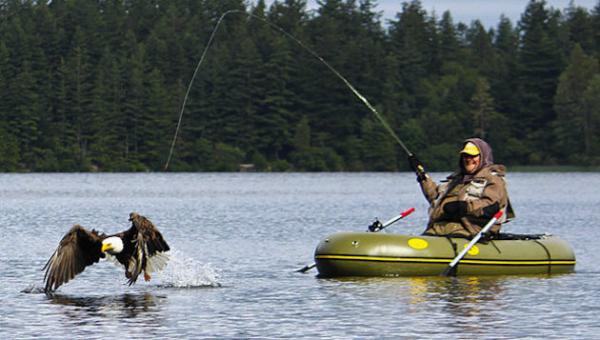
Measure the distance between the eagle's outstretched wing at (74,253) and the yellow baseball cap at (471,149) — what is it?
20.0 feet

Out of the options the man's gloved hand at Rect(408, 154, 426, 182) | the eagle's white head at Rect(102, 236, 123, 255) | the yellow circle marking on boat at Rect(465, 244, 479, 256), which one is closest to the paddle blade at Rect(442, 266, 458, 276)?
the yellow circle marking on boat at Rect(465, 244, 479, 256)

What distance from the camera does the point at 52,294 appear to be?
21703 mm

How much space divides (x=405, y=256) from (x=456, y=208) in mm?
1156

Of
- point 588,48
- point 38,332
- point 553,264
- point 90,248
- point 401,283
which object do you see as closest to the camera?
point 38,332

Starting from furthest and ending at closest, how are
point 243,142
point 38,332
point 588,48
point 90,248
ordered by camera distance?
point 588,48, point 243,142, point 90,248, point 38,332

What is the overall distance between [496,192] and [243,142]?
320ft

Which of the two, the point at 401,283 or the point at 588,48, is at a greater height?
the point at 588,48

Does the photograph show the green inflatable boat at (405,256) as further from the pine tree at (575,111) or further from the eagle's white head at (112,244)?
the pine tree at (575,111)

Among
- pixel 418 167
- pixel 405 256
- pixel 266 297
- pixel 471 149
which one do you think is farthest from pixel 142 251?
pixel 471 149

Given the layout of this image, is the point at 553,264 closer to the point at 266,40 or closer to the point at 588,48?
the point at 266,40

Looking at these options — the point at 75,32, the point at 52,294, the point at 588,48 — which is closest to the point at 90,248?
the point at 52,294

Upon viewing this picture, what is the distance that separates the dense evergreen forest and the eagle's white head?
93.2 meters

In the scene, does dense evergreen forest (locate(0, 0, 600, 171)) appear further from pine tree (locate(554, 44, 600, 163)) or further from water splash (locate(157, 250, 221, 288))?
water splash (locate(157, 250, 221, 288))

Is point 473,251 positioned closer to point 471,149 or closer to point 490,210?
point 490,210
